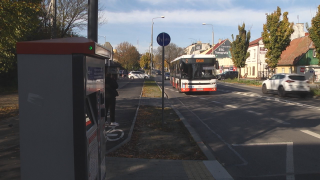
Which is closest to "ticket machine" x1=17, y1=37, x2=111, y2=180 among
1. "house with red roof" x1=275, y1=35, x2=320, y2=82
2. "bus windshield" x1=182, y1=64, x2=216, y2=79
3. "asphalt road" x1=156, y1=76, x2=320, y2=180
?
"asphalt road" x1=156, y1=76, x2=320, y2=180

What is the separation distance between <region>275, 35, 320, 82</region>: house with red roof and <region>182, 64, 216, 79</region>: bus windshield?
79.5 ft

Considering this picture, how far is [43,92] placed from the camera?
10.5ft

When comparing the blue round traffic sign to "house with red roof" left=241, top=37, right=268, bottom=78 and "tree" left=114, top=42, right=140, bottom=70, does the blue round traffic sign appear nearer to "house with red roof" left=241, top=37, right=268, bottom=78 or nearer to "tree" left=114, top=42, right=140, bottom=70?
"house with red roof" left=241, top=37, right=268, bottom=78

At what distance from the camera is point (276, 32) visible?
3072cm

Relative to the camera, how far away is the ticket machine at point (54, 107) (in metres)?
3.16

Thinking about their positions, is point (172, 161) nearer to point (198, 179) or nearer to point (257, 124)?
point (198, 179)

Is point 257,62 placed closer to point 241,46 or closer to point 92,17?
point 241,46

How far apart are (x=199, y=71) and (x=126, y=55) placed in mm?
53860

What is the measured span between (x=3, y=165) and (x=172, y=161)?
3078mm

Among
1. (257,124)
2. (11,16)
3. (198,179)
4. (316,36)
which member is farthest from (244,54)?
(198,179)

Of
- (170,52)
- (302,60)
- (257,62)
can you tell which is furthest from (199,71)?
(170,52)

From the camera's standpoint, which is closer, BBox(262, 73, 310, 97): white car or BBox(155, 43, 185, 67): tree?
BBox(262, 73, 310, 97): white car

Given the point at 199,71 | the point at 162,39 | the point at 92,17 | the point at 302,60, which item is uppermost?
the point at 302,60

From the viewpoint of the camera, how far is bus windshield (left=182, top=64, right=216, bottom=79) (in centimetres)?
2136
